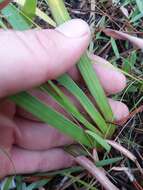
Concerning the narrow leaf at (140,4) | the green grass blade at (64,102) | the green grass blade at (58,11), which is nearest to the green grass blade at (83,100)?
the green grass blade at (64,102)

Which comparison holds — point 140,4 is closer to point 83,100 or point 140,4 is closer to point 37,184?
point 83,100

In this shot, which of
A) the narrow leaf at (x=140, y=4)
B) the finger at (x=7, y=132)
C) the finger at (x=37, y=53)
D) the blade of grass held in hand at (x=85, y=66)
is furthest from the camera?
the narrow leaf at (x=140, y=4)

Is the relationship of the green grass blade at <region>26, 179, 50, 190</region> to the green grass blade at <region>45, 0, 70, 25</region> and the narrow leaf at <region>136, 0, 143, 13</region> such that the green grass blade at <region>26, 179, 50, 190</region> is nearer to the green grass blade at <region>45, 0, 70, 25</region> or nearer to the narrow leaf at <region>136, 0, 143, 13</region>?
the green grass blade at <region>45, 0, 70, 25</region>

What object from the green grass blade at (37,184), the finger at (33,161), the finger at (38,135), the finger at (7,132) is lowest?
the green grass blade at (37,184)

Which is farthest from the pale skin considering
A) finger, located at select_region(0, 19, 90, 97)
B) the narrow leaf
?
the narrow leaf

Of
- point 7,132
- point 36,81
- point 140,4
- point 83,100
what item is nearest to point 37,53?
point 36,81

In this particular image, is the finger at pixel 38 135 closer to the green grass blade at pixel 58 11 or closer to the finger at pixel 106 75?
the finger at pixel 106 75

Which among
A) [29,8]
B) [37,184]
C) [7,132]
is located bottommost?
[37,184]

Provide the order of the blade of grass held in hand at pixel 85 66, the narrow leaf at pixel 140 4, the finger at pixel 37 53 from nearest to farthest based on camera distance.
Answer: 1. the finger at pixel 37 53
2. the blade of grass held in hand at pixel 85 66
3. the narrow leaf at pixel 140 4
